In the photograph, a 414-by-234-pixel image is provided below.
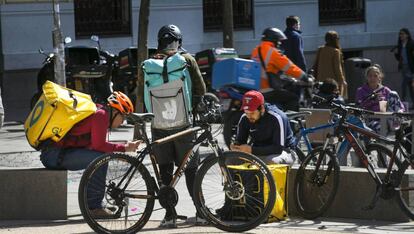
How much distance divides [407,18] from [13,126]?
10056 mm

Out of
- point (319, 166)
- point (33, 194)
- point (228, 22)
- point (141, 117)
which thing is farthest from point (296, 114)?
point (228, 22)

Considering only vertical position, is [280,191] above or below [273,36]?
below

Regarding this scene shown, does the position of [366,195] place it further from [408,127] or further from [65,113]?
[65,113]

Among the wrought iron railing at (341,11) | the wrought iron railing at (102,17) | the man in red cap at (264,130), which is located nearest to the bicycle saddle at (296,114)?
the man in red cap at (264,130)

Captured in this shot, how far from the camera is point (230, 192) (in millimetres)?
8516

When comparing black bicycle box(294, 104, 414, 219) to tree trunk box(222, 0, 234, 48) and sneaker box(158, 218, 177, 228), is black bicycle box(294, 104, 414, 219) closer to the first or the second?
sneaker box(158, 218, 177, 228)

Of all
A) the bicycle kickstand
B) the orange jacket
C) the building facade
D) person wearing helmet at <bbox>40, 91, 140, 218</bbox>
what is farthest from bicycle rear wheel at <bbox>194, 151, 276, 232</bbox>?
the building facade

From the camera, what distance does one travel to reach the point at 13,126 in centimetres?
1727

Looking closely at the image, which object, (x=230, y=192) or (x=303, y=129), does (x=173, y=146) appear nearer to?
(x=230, y=192)

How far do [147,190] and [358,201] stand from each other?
1831 millimetres

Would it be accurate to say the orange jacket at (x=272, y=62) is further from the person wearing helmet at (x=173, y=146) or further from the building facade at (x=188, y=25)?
the building facade at (x=188, y=25)

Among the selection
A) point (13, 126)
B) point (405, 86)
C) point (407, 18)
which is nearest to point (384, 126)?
point (13, 126)

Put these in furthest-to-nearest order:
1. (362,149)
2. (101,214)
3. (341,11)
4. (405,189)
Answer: (341,11)
(362,149)
(405,189)
(101,214)

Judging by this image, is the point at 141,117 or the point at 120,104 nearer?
the point at 141,117
